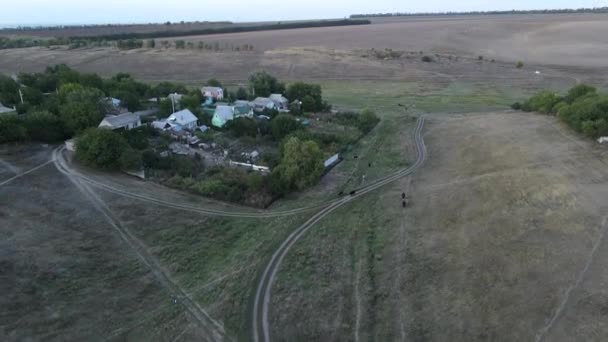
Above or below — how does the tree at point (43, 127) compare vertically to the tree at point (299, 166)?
above

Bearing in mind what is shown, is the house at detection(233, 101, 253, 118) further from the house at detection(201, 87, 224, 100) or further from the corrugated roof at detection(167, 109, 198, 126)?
the house at detection(201, 87, 224, 100)

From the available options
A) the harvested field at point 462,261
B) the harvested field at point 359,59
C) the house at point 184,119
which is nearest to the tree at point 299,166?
the harvested field at point 462,261

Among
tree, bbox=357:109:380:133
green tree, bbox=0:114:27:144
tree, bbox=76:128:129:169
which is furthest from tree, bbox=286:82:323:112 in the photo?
green tree, bbox=0:114:27:144

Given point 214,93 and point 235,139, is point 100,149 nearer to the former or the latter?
point 235,139

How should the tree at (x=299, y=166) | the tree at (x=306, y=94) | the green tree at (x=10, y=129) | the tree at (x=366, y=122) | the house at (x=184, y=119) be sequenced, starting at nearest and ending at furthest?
the tree at (x=299, y=166) < the green tree at (x=10, y=129) < the house at (x=184, y=119) < the tree at (x=366, y=122) < the tree at (x=306, y=94)

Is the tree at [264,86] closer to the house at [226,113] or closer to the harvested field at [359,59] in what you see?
the house at [226,113]

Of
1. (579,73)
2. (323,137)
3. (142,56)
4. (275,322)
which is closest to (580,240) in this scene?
(275,322)
